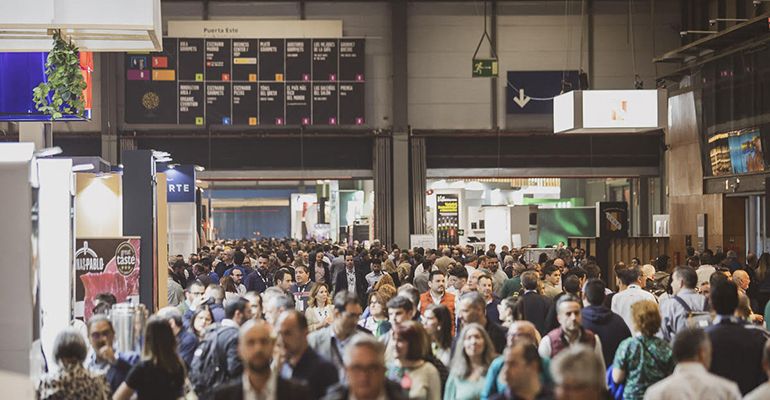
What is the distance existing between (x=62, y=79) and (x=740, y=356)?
5160 mm

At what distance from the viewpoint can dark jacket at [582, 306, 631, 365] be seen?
5.59 meters

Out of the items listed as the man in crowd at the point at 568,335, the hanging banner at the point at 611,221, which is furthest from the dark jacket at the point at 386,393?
the hanging banner at the point at 611,221

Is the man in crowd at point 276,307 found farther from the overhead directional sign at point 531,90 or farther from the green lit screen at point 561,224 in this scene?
the overhead directional sign at point 531,90

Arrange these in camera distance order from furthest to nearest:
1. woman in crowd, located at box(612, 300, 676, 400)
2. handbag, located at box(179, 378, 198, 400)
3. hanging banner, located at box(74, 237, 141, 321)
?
hanging banner, located at box(74, 237, 141, 321)
woman in crowd, located at box(612, 300, 676, 400)
handbag, located at box(179, 378, 198, 400)

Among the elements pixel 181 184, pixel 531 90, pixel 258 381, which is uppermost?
pixel 531 90

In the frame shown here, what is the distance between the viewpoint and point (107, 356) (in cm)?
461

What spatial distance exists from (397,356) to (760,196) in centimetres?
1411

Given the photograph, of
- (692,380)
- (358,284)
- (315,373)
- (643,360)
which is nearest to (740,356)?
(643,360)

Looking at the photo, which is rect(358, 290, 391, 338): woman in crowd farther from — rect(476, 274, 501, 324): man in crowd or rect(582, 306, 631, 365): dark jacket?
rect(582, 306, 631, 365): dark jacket

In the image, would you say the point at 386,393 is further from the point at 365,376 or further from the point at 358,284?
the point at 358,284

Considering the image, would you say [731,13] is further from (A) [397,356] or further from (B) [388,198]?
(A) [397,356]

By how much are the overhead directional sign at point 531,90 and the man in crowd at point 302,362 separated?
1914cm

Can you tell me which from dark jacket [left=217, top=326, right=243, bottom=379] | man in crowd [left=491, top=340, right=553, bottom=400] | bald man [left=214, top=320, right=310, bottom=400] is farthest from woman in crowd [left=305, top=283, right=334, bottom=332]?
man in crowd [left=491, top=340, right=553, bottom=400]

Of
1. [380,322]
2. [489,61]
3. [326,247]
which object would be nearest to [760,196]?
[489,61]
